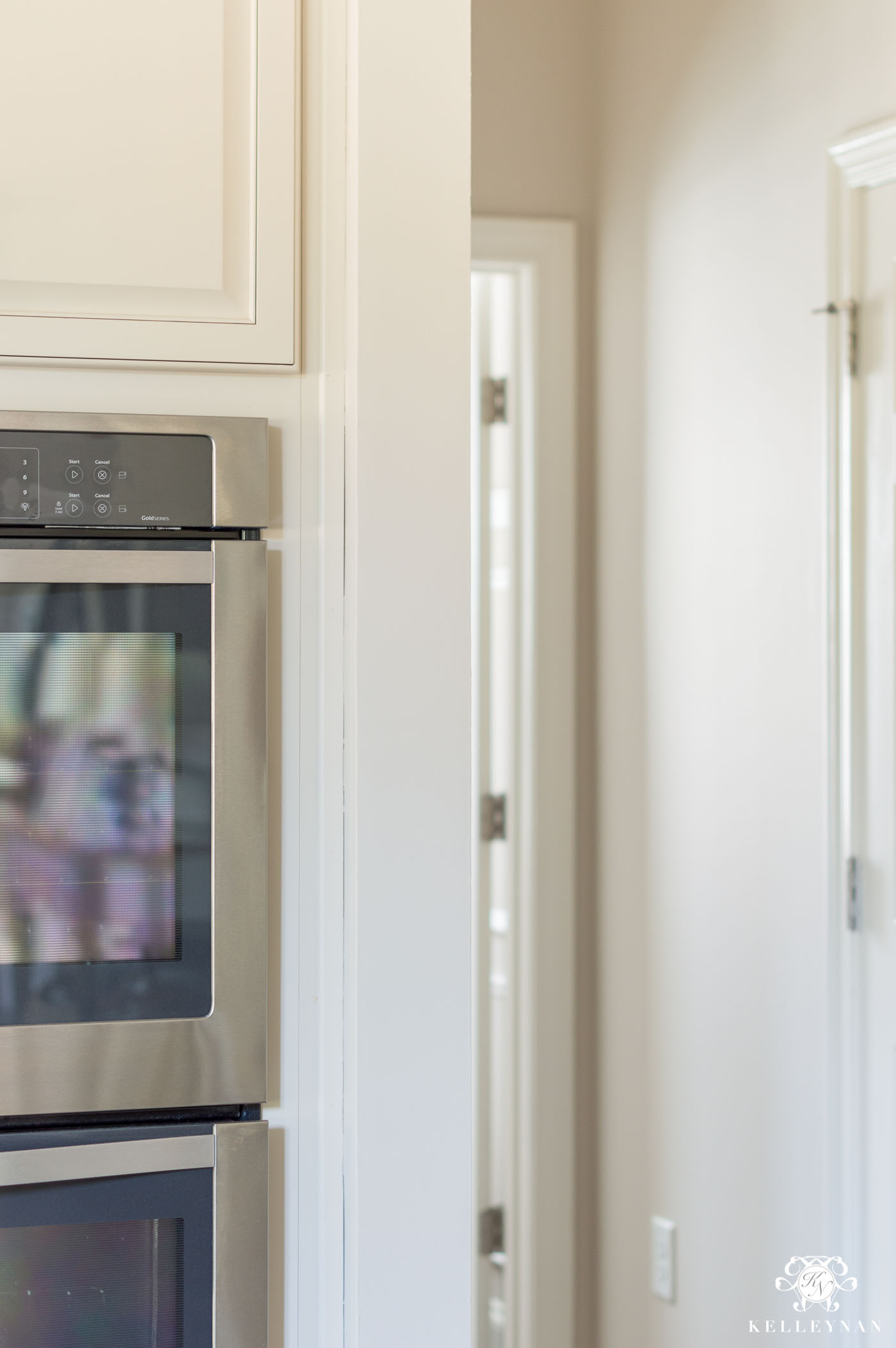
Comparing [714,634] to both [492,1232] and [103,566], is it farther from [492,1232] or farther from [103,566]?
[492,1232]

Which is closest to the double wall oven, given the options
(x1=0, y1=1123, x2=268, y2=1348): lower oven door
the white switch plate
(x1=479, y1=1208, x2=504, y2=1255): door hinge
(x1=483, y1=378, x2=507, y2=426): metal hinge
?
(x1=0, y1=1123, x2=268, y2=1348): lower oven door

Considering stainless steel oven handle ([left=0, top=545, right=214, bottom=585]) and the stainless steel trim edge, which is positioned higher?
stainless steel oven handle ([left=0, top=545, right=214, bottom=585])

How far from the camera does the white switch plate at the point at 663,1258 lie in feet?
7.09

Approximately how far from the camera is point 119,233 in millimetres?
1071

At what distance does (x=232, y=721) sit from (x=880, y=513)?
109 cm

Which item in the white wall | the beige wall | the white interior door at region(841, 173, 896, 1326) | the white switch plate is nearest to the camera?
the white interior door at region(841, 173, 896, 1326)

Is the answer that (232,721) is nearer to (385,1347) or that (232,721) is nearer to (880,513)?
(385,1347)

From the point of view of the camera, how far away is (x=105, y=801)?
1059mm

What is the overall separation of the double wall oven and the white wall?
1046 mm

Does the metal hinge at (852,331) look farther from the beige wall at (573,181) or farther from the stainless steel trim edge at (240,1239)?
the stainless steel trim edge at (240,1239)

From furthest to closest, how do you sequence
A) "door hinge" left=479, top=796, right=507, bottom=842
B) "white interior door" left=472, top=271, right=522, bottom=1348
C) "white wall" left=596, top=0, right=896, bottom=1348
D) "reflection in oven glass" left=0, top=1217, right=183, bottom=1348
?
"door hinge" left=479, top=796, right=507, bottom=842 < "white interior door" left=472, top=271, right=522, bottom=1348 < "white wall" left=596, top=0, right=896, bottom=1348 < "reflection in oven glass" left=0, top=1217, right=183, bottom=1348

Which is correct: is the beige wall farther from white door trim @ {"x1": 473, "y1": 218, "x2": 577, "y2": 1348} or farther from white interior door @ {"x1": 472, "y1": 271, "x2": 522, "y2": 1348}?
white interior door @ {"x1": 472, "y1": 271, "x2": 522, "y2": 1348}

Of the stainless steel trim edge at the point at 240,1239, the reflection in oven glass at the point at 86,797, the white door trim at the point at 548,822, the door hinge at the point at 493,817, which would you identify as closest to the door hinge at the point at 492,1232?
the white door trim at the point at 548,822

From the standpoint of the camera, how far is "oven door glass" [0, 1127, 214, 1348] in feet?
3.41
